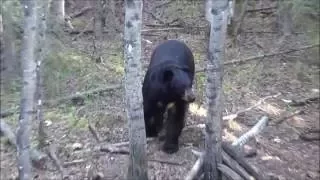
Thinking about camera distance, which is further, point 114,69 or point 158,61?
point 114,69

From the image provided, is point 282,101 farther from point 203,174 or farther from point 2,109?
point 2,109

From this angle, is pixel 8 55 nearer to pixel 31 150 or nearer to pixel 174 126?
pixel 31 150

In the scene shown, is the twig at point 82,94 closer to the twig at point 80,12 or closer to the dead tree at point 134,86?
the dead tree at point 134,86

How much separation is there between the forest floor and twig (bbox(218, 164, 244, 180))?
59cm

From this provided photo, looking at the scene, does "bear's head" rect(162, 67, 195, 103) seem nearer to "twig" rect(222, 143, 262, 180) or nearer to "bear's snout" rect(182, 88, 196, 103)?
"bear's snout" rect(182, 88, 196, 103)

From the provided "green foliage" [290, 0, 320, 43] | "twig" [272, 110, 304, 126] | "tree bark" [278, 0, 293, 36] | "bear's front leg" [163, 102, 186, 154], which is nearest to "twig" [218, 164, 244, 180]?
"bear's front leg" [163, 102, 186, 154]

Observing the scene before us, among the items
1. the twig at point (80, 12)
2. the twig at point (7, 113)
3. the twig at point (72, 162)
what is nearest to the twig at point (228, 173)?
the twig at point (72, 162)

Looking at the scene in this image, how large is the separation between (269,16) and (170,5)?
124 inches

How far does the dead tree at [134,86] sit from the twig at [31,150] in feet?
5.14

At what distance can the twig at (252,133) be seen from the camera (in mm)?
5897

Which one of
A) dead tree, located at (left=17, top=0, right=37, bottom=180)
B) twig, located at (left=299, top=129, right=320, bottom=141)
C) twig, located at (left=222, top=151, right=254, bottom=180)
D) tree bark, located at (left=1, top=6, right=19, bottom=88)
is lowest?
twig, located at (left=299, top=129, right=320, bottom=141)

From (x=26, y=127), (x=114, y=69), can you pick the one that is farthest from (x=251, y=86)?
(x=26, y=127)

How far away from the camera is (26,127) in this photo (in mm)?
3656

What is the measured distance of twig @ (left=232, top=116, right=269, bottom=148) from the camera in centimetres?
590
